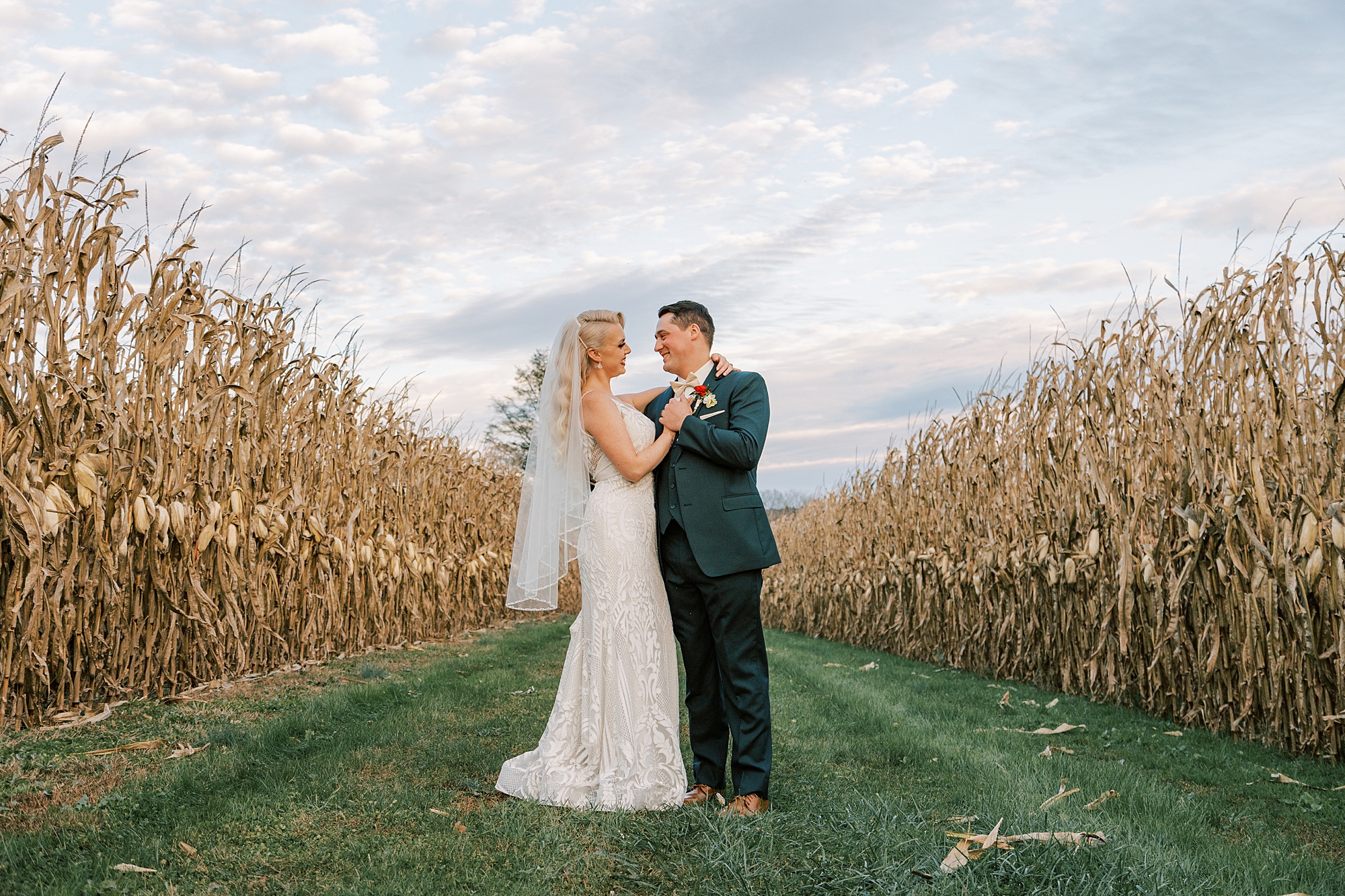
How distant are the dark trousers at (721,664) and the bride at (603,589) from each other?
0.36 feet

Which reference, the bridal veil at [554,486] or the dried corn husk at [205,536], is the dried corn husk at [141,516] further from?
the bridal veil at [554,486]

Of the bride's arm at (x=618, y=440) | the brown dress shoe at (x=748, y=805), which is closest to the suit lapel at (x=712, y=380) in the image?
the bride's arm at (x=618, y=440)

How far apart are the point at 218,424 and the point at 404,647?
4.28 meters

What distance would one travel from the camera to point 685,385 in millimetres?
3740

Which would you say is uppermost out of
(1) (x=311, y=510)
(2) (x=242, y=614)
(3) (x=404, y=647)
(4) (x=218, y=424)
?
(4) (x=218, y=424)

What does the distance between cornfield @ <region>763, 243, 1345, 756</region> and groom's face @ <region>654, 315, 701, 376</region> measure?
317 cm

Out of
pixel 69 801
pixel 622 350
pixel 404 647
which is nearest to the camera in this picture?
pixel 69 801

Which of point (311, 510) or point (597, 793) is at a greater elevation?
point (311, 510)

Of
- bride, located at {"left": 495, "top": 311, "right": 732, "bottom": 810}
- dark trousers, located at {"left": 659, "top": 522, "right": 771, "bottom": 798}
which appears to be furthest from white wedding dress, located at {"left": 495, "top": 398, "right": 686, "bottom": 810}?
dark trousers, located at {"left": 659, "top": 522, "right": 771, "bottom": 798}

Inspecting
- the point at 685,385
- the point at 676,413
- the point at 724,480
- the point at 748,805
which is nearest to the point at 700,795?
the point at 748,805

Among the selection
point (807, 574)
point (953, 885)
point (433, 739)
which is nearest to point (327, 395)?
point (433, 739)

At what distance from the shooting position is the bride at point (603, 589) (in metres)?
3.63

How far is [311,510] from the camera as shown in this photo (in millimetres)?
6914

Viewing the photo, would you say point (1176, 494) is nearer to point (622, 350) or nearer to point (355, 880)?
point (622, 350)
